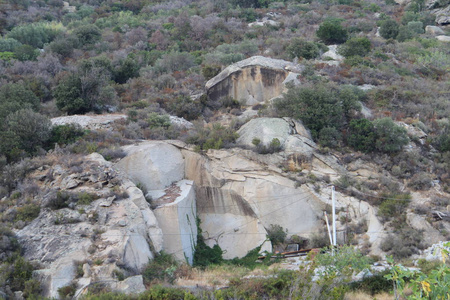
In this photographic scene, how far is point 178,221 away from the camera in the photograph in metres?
20.0

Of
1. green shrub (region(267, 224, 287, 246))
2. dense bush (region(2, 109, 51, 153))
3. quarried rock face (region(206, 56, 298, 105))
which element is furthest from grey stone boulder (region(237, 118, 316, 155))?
dense bush (region(2, 109, 51, 153))

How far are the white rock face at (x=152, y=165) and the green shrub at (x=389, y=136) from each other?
10.1 m

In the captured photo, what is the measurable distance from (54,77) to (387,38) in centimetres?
2982

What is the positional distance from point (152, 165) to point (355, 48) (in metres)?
21.7

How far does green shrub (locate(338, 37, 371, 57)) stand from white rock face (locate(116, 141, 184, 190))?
19471 millimetres

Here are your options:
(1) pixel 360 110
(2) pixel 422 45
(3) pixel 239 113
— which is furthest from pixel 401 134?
(2) pixel 422 45

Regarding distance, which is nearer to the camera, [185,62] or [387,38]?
[185,62]

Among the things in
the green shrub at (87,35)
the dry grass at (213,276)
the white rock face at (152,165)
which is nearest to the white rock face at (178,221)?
the white rock face at (152,165)

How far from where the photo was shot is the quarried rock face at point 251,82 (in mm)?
30250

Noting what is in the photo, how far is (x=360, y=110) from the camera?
26.2 m

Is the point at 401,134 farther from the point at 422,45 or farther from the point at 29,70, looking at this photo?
the point at 29,70

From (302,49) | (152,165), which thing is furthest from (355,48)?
(152,165)

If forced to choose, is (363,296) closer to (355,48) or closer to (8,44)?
(355,48)

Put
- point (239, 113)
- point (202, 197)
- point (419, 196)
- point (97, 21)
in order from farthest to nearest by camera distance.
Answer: point (97, 21) → point (239, 113) → point (202, 197) → point (419, 196)
